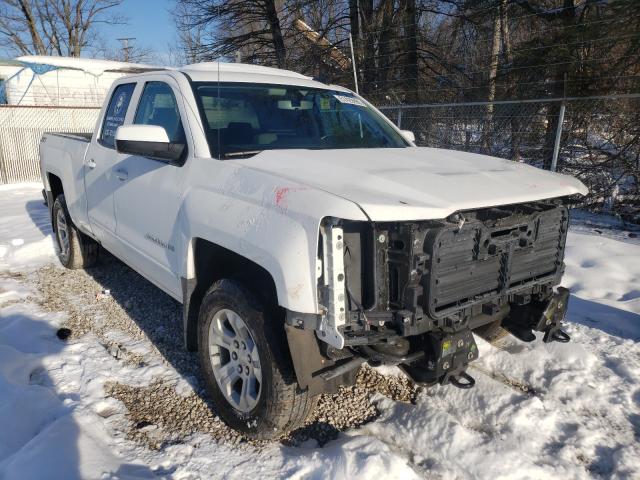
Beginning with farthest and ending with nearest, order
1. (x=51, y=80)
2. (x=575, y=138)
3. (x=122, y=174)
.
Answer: (x=51, y=80)
(x=575, y=138)
(x=122, y=174)

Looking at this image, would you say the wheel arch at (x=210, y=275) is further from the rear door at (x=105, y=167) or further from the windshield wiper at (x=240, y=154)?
the rear door at (x=105, y=167)

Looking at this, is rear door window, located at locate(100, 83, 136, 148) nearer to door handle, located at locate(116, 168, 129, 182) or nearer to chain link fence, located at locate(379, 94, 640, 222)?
door handle, located at locate(116, 168, 129, 182)

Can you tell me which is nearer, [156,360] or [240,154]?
[240,154]

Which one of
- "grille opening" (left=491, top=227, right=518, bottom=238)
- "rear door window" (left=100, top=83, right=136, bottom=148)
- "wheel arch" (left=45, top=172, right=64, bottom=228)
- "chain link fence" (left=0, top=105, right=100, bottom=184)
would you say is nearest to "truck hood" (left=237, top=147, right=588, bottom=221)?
"grille opening" (left=491, top=227, right=518, bottom=238)

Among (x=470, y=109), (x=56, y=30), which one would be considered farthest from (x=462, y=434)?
(x=56, y=30)

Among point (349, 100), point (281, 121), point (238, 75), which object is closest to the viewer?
point (281, 121)

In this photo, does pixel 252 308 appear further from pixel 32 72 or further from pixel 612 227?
pixel 32 72

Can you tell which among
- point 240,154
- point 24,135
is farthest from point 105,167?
point 24,135

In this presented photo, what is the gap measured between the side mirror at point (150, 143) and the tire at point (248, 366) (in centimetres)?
90

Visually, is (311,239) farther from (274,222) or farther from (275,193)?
(275,193)

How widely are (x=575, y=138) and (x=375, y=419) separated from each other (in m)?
6.53

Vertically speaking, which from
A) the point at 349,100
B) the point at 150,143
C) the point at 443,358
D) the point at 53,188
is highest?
the point at 349,100

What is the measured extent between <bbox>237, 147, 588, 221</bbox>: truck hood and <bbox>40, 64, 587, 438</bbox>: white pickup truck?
12mm

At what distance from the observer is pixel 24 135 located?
1387 cm
